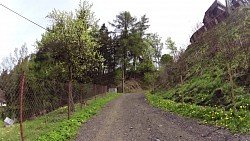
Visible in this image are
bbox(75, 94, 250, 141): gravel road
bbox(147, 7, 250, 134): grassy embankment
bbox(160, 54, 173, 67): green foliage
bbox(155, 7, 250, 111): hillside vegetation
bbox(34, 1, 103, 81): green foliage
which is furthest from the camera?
bbox(160, 54, 173, 67): green foliage

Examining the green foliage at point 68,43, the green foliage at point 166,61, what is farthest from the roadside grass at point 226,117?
the green foliage at point 166,61

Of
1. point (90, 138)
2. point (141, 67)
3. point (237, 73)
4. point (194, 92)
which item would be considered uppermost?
point (141, 67)

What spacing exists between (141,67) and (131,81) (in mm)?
4188

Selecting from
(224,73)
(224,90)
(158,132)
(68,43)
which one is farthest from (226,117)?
(68,43)

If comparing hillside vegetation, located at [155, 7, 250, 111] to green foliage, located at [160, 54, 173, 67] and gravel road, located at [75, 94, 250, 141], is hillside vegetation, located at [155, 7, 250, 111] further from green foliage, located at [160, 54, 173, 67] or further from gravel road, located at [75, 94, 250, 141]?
green foliage, located at [160, 54, 173, 67]

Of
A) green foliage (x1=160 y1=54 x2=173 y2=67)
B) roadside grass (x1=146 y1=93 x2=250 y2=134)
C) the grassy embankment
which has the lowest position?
roadside grass (x1=146 y1=93 x2=250 y2=134)

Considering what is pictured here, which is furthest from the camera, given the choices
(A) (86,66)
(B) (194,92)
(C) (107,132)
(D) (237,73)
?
(A) (86,66)

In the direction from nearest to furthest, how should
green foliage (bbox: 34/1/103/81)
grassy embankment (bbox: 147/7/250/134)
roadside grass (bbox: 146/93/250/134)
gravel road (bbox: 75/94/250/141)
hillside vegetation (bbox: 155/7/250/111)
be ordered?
gravel road (bbox: 75/94/250/141) < roadside grass (bbox: 146/93/250/134) < grassy embankment (bbox: 147/7/250/134) < hillside vegetation (bbox: 155/7/250/111) < green foliage (bbox: 34/1/103/81)

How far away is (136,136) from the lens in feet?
26.3

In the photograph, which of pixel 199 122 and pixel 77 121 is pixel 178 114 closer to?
pixel 199 122

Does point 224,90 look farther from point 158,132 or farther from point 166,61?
point 166,61

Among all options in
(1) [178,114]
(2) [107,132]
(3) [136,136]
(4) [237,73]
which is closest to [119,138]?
(3) [136,136]

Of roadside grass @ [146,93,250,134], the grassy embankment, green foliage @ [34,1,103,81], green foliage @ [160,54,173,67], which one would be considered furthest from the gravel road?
green foliage @ [160,54,173,67]

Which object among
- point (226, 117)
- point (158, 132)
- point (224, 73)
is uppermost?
point (224, 73)
